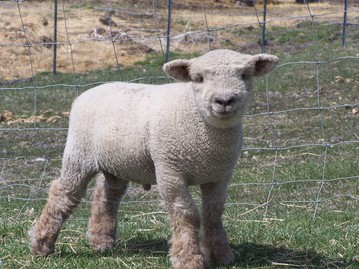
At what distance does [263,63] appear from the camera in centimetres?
538

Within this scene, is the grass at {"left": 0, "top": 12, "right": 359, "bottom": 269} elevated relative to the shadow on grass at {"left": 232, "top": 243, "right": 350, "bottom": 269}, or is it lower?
lower

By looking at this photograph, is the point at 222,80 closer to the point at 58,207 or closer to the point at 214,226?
the point at 214,226

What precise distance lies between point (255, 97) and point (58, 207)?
886cm

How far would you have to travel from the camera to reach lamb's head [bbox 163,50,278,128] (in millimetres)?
5086

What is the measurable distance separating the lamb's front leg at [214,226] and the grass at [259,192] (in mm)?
130

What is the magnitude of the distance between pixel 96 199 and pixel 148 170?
0.84 metres

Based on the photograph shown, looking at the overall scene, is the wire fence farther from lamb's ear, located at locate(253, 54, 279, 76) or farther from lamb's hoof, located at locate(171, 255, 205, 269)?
lamb's ear, located at locate(253, 54, 279, 76)

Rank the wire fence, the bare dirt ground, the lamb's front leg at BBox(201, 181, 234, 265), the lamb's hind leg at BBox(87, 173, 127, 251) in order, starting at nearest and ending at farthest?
1. the lamb's front leg at BBox(201, 181, 234, 265)
2. the lamb's hind leg at BBox(87, 173, 127, 251)
3. the wire fence
4. the bare dirt ground

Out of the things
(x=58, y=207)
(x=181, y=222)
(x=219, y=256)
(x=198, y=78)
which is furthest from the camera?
(x=58, y=207)

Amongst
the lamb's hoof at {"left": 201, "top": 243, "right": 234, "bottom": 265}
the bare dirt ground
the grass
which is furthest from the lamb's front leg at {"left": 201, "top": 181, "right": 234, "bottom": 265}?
the bare dirt ground

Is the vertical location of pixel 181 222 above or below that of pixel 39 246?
above

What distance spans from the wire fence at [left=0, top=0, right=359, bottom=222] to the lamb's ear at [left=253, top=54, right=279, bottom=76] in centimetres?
→ 228

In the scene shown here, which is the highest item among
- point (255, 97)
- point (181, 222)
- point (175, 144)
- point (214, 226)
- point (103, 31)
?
point (175, 144)

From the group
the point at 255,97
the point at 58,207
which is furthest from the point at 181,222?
the point at 255,97
